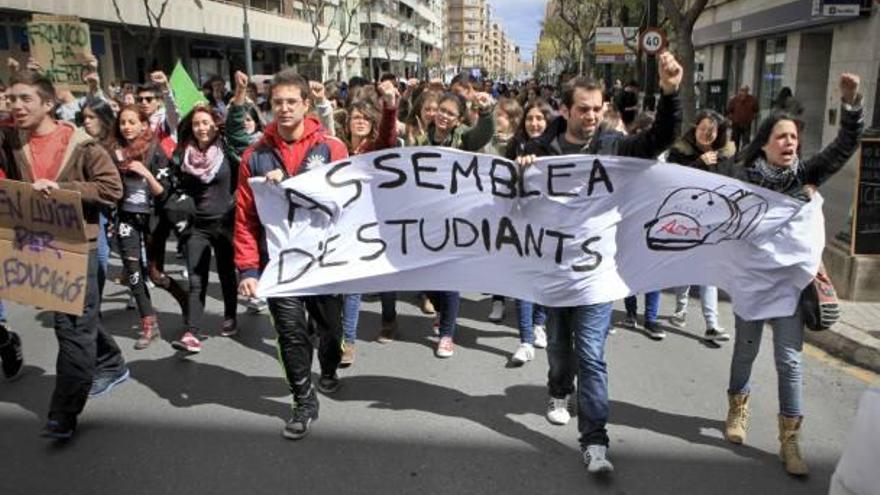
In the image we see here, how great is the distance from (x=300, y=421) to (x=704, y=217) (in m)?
2.44

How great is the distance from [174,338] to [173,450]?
6.91ft

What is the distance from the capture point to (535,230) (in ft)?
12.6

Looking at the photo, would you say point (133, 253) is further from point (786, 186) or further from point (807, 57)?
point (807, 57)

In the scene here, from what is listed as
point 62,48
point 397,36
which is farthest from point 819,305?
point 397,36

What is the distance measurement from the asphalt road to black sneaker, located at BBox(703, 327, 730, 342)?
0.37 ft

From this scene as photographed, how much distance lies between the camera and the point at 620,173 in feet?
12.1

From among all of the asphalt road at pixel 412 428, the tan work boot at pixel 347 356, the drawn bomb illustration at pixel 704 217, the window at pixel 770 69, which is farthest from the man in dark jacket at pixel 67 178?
the window at pixel 770 69

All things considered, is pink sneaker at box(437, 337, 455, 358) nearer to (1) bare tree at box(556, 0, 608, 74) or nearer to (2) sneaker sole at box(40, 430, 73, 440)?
(2) sneaker sole at box(40, 430, 73, 440)

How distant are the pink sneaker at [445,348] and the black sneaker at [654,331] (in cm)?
161

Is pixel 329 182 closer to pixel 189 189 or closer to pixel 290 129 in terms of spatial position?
pixel 290 129

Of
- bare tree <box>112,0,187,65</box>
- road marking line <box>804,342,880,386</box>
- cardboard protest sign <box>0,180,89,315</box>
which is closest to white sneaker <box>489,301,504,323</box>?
road marking line <box>804,342,880,386</box>

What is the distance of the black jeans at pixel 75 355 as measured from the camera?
3885mm

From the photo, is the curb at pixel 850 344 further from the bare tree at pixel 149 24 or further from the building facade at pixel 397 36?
the building facade at pixel 397 36

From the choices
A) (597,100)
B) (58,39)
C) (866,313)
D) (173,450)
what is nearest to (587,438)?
(597,100)
